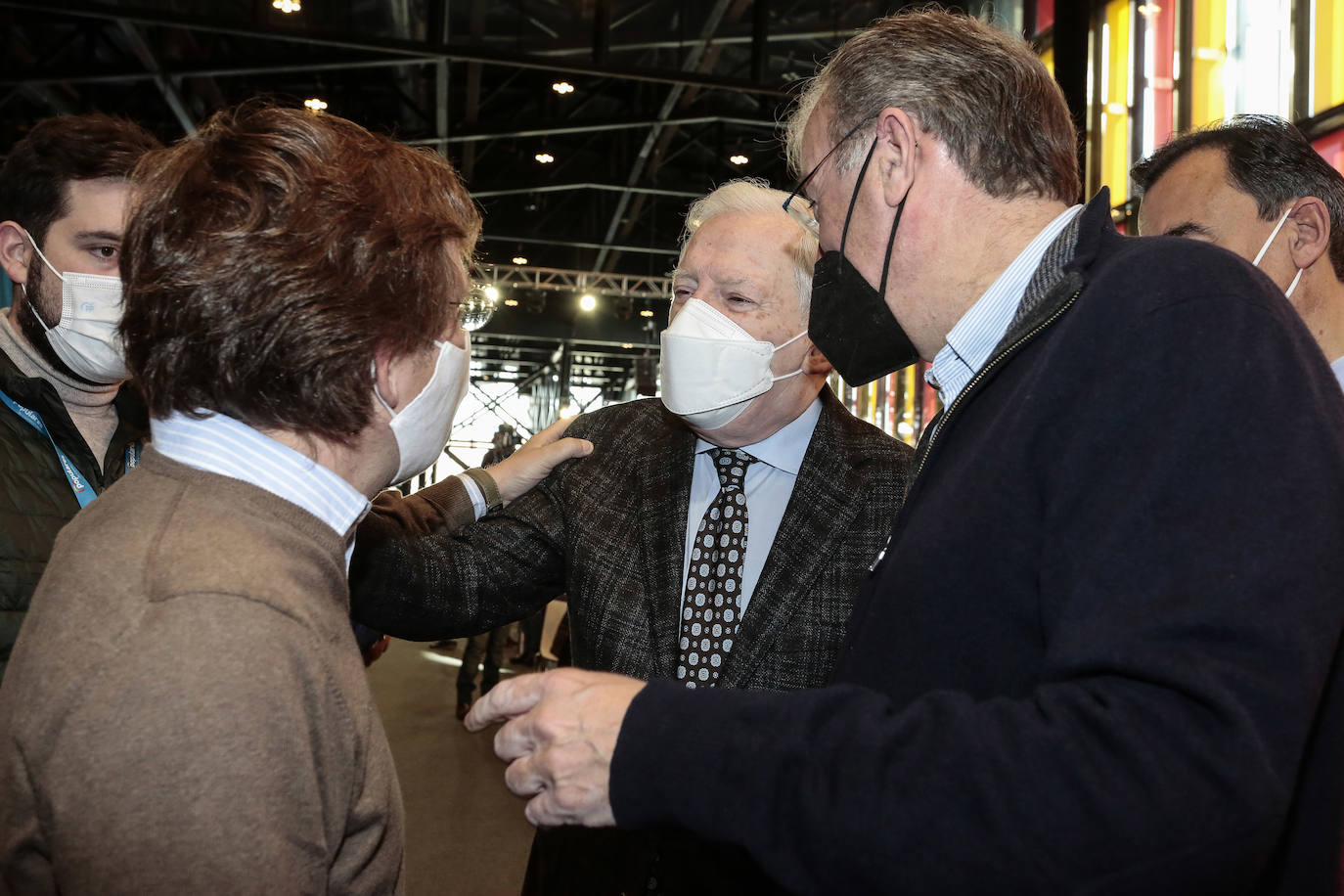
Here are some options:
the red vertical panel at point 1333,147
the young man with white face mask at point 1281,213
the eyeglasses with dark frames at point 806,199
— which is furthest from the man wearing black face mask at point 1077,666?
the red vertical panel at point 1333,147

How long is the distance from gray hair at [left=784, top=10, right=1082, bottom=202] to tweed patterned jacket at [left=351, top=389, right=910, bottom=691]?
0.75m

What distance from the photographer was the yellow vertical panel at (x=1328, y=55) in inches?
175

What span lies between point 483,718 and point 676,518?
0.86 metres

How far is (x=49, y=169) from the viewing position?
220cm

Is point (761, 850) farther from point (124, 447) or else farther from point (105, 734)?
point (124, 447)

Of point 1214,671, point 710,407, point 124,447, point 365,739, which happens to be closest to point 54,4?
point 124,447

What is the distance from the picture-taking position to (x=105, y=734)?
0.95 m

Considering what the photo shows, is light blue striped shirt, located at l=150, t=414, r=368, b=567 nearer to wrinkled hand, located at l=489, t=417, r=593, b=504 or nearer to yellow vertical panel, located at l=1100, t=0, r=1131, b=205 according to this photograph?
wrinkled hand, located at l=489, t=417, r=593, b=504

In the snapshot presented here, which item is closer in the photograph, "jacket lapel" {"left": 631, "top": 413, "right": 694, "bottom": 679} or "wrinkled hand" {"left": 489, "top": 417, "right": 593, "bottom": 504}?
"jacket lapel" {"left": 631, "top": 413, "right": 694, "bottom": 679}

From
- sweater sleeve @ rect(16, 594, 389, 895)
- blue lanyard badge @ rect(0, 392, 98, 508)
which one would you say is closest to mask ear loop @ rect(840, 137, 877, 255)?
sweater sleeve @ rect(16, 594, 389, 895)

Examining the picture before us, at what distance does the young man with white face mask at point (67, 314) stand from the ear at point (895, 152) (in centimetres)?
147

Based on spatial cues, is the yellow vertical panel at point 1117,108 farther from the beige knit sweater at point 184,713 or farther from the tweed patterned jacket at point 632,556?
the beige knit sweater at point 184,713

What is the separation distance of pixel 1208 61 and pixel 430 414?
18.3 feet

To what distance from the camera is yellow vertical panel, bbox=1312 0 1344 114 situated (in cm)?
445
